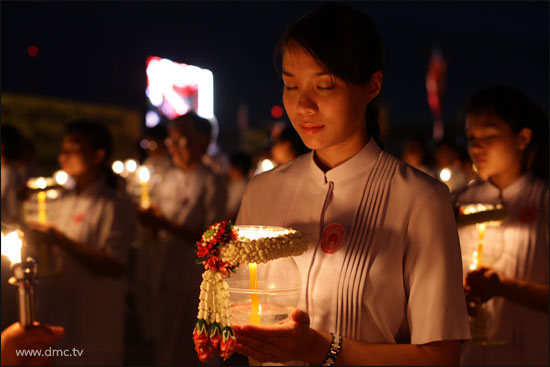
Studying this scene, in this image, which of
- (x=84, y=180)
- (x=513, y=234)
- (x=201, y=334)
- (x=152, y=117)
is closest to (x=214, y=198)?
(x=84, y=180)

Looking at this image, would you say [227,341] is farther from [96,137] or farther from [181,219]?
[181,219]

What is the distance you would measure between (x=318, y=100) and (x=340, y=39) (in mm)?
187

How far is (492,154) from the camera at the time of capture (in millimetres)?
2832

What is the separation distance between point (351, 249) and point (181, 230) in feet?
11.5

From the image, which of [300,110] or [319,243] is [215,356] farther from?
[300,110]

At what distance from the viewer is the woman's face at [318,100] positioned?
1.74 metres

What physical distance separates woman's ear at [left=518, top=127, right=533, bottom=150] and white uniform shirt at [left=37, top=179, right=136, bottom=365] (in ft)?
8.11

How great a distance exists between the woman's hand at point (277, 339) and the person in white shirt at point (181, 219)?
11.6 ft

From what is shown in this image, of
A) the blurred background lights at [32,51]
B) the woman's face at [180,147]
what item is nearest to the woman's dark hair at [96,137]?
the blurred background lights at [32,51]

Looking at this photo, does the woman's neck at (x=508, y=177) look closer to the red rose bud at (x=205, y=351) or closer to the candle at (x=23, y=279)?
the red rose bud at (x=205, y=351)

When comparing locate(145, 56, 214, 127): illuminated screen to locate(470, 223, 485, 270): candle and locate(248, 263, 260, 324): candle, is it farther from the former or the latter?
locate(248, 263, 260, 324): candle

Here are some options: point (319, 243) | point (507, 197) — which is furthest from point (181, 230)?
point (319, 243)

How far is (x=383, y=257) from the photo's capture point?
1751 mm

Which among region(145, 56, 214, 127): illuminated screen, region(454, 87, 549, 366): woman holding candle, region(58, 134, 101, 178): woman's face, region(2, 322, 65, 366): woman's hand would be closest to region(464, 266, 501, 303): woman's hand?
region(454, 87, 549, 366): woman holding candle
